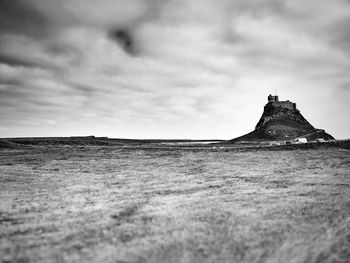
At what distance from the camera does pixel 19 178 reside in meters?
10.3

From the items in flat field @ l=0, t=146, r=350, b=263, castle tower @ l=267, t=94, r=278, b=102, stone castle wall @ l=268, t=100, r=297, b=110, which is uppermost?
castle tower @ l=267, t=94, r=278, b=102

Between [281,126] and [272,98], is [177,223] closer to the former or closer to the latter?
[281,126]

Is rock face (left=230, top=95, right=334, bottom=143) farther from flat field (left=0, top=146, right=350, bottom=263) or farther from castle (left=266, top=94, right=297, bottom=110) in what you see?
flat field (left=0, top=146, right=350, bottom=263)

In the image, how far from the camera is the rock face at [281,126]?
76250 millimetres

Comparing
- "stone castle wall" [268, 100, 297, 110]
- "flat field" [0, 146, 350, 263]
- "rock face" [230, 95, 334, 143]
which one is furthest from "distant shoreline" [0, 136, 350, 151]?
"stone castle wall" [268, 100, 297, 110]

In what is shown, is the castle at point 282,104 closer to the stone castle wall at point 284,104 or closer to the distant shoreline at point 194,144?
the stone castle wall at point 284,104

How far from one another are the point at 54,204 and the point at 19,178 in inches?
205

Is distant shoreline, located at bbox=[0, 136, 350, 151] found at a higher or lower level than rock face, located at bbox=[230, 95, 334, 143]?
lower

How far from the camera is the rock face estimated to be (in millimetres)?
76250

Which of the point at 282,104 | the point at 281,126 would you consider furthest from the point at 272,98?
the point at 281,126

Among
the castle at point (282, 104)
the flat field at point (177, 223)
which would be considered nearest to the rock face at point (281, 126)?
the castle at point (282, 104)

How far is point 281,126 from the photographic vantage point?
8419 cm

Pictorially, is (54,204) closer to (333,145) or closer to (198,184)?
(198,184)

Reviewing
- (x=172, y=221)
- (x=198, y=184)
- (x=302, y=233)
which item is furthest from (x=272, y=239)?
(x=198, y=184)
